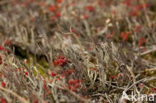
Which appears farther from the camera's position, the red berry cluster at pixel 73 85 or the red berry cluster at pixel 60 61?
the red berry cluster at pixel 60 61

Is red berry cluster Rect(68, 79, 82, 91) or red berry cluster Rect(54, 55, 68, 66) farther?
red berry cluster Rect(54, 55, 68, 66)

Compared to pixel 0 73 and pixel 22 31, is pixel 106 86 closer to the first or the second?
pixel 0 73

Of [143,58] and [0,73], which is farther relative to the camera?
[143,58]

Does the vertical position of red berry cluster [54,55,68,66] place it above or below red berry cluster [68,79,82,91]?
above

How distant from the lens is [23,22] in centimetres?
319

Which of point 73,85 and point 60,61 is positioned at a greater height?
point 60,61

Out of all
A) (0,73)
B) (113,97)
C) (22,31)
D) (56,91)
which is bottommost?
(113,97)

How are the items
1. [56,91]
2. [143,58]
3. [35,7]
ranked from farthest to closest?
[35,7]
[143,58]
[56,91]

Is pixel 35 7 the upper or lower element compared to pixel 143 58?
upper

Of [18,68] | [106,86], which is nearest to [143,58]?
[106,86]

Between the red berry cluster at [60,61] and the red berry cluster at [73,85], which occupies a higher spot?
the red berry cluster at [60,61]

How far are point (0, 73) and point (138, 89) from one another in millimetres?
1481

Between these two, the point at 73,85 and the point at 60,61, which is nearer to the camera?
the point at 73,85

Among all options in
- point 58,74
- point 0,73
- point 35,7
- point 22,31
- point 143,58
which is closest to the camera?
point 0,73
